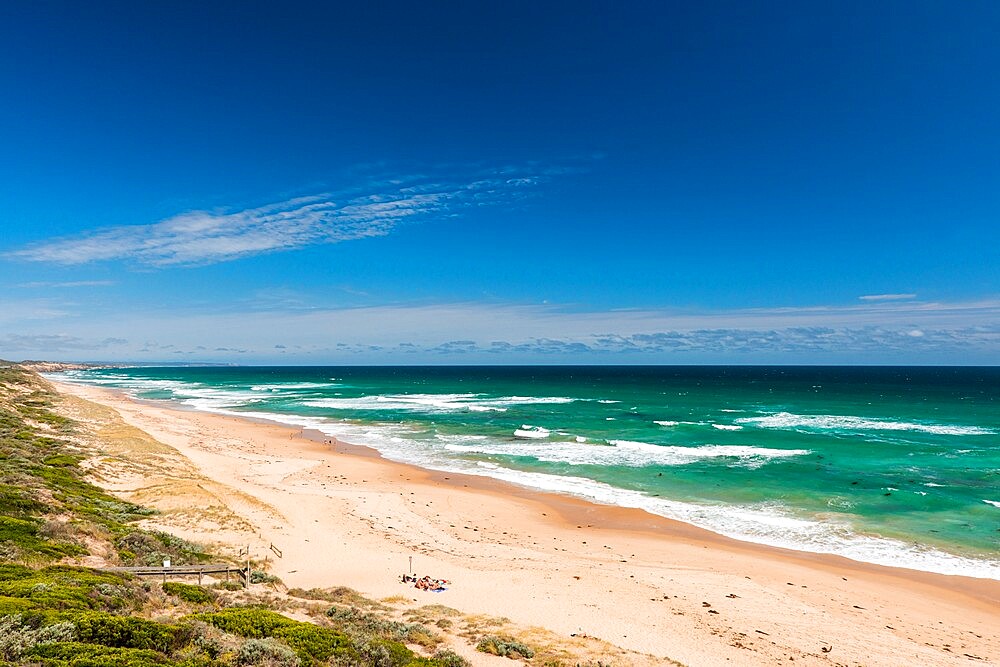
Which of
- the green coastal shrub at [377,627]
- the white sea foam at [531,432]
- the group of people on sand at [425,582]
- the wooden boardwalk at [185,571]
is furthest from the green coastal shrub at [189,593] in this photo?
the white sea foam at [531,432]

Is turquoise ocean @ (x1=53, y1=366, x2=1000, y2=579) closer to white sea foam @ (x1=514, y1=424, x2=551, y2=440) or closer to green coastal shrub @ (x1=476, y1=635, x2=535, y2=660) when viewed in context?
white sea foam @ (x1=514, y1=424, x2=551, y2=440)

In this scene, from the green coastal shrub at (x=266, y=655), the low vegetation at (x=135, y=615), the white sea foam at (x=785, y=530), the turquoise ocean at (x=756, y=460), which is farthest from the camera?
the turquoise ocean at (x=756, y=460)

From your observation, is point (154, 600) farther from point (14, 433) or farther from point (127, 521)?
point (14, 433)

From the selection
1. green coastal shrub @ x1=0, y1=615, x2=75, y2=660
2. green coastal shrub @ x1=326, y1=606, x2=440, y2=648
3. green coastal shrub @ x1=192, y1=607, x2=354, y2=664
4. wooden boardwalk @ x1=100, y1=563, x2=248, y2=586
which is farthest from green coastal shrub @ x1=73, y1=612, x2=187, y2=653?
wooden boardwalk @ x1=100, y1=563, x2=248, y2=586

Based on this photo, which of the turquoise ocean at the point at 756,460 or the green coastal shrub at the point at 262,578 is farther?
the turquoise ocean at the point at 756,460

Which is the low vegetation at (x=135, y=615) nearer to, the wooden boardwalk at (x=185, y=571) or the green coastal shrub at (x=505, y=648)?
the wooden boardwalk at (x=185, y=571)

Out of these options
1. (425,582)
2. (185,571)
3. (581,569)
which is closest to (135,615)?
(185,571)

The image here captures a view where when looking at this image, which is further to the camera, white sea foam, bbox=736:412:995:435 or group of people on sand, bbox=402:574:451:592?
white sea foam, bbox=736:412:995:435

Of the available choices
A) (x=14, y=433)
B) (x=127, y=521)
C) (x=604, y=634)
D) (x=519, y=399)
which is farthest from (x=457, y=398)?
(x=604, y=634)
